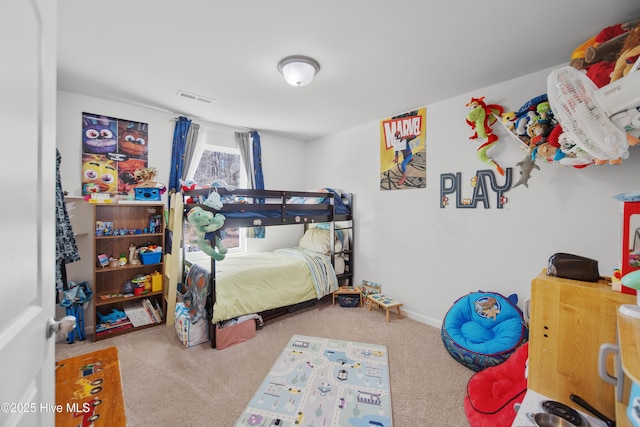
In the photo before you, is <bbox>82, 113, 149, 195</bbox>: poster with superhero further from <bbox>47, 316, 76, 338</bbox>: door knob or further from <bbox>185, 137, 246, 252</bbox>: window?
<bbox>47, 316, 76, 338</bbox>: door knob

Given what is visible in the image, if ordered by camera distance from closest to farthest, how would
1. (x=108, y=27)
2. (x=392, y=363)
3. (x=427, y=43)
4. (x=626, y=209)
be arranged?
(x=626, y=209)
(x=108, y=27)
(x=427, y=43)
(x=392, y=363)

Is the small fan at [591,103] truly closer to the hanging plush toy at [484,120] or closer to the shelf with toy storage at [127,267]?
the hanging plush toy at [484,120]

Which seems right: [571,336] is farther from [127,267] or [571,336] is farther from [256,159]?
[256,159]

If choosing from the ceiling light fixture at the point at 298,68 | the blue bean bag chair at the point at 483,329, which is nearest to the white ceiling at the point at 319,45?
the ceiling light fixture at the point at 298,68

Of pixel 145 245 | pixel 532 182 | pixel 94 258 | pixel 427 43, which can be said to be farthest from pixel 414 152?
pixel 94 258

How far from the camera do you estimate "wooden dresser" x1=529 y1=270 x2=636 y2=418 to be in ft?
3.80

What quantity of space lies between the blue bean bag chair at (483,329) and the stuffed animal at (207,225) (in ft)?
7.21

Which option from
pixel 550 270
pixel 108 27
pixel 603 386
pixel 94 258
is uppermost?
pixel 108 27

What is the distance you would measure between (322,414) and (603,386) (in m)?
1.44

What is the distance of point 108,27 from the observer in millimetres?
1688

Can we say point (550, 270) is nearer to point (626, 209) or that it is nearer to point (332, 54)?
point (626, 209)

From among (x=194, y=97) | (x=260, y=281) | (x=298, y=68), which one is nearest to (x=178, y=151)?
(x=194, y=97)

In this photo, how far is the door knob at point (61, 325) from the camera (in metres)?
0.71

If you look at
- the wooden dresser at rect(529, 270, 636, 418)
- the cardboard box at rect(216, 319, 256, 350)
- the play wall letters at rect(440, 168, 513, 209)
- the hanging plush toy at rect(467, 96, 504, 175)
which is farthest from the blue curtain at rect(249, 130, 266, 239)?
the wooden dresser at rect(529, 270, 636, 418)
